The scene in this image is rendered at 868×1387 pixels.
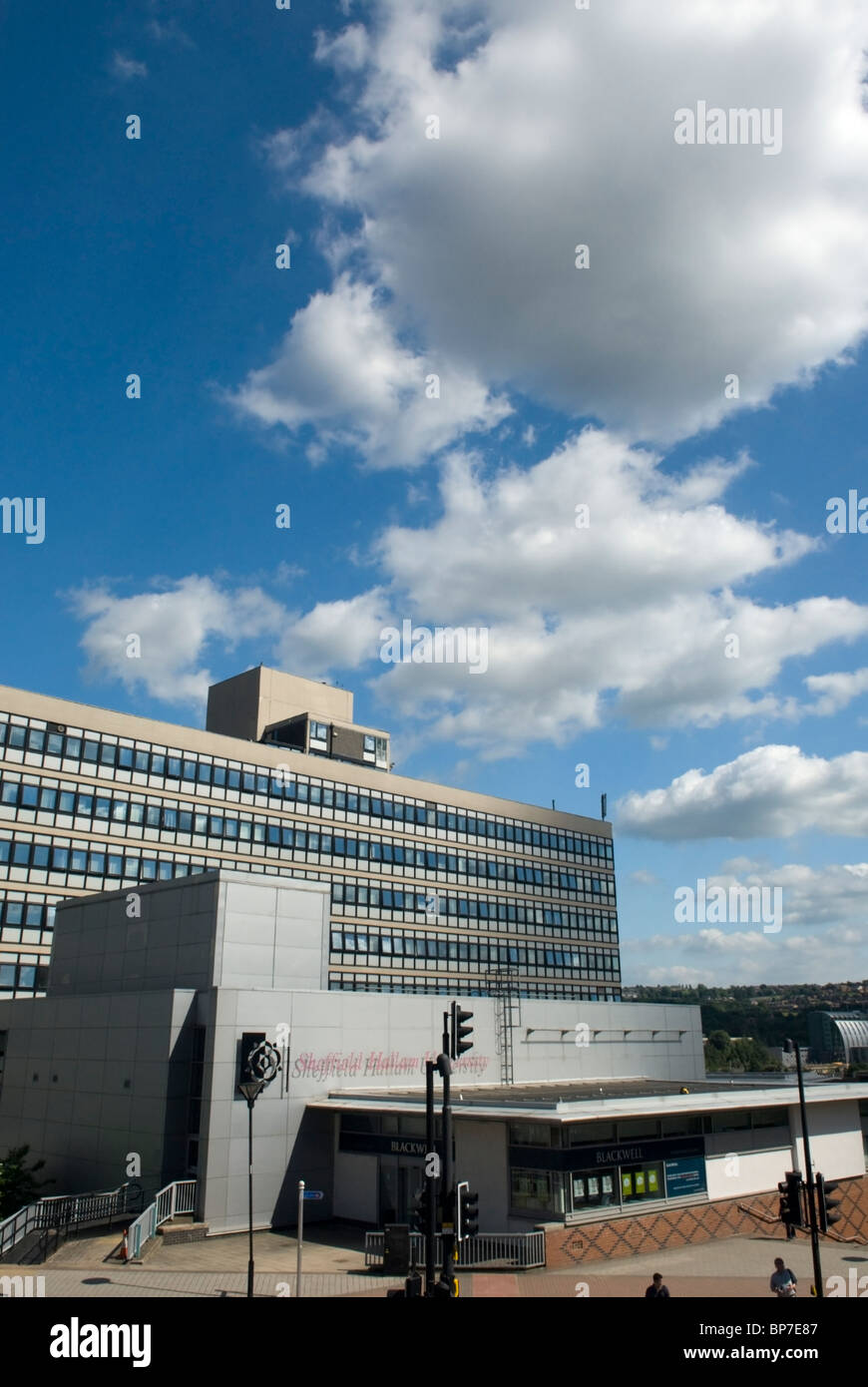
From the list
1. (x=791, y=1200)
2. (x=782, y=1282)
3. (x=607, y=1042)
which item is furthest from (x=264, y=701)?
(x=782, y=1282)

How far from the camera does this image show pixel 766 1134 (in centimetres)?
3612

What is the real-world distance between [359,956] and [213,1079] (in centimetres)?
4306

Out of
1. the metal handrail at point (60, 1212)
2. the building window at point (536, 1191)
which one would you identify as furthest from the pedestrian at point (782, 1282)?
the metal handrail at point (60, 1212)

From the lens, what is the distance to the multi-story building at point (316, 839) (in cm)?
6000

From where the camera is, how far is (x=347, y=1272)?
2592cm

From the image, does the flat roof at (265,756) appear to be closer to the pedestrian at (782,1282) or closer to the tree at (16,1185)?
the tree at (16,1185)

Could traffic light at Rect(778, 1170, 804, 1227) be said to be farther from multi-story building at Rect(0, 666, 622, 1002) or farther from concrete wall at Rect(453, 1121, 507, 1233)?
multi-story building at Rect(0, 666, 622, 1002)

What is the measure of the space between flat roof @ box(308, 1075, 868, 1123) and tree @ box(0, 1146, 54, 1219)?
35.0ft

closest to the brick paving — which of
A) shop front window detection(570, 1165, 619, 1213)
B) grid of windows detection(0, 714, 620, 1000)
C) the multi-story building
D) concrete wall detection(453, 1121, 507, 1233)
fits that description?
shop front window detection(570, 1165, 619, 1213)

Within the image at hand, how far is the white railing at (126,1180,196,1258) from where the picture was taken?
94.3 feet

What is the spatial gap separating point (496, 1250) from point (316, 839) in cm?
4972

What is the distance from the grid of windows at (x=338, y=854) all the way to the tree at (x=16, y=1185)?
74.6 ft
